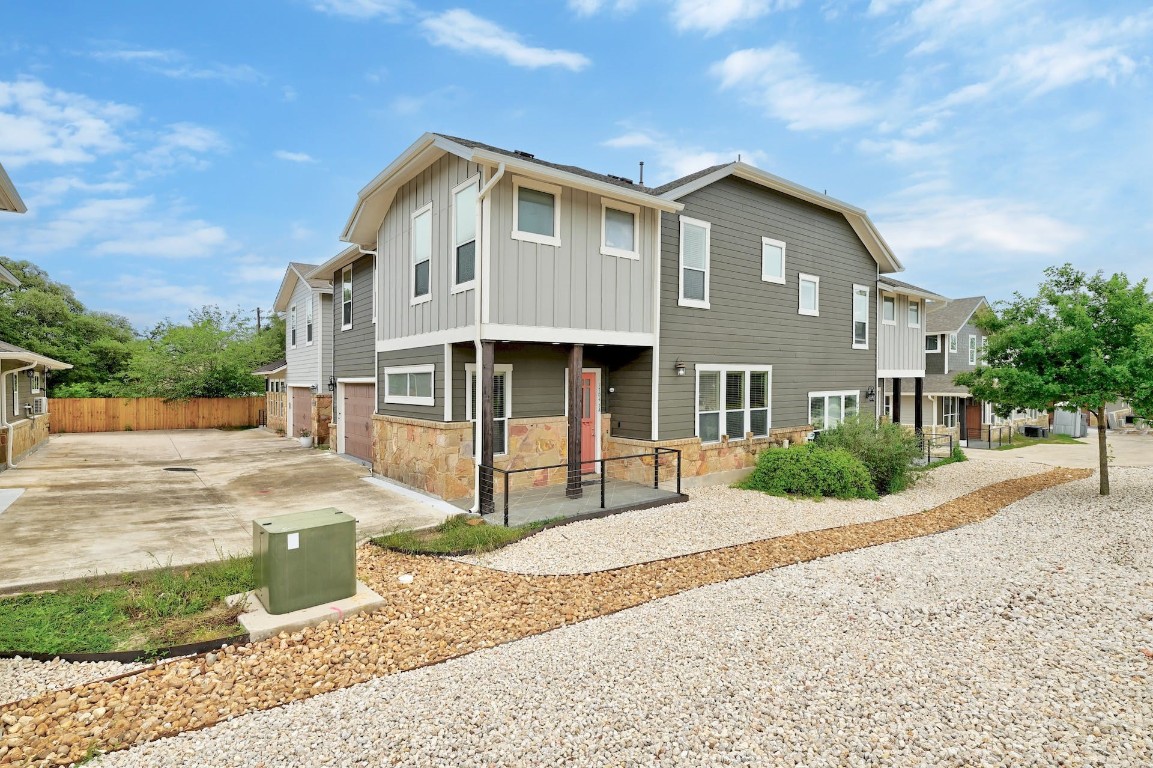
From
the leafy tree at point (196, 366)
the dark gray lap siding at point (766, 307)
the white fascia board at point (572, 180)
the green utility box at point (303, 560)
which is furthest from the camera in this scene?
the leafy tree at point (196, 366)

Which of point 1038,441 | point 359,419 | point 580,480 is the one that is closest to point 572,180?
point 580,480

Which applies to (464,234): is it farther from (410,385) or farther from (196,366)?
(196,366)

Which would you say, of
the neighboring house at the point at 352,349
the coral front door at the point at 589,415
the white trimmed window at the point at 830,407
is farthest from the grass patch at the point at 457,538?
the white trimmed window at the point at 830,407

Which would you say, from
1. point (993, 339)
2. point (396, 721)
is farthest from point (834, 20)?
point (396, 721)

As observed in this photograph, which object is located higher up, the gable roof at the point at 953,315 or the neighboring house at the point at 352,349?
the gable roof at the point at 953,315

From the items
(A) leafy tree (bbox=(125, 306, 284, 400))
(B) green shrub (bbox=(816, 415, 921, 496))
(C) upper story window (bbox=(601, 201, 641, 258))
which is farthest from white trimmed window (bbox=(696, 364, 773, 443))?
(A) leafy tree (bbox=(125, 306, 284, 400))

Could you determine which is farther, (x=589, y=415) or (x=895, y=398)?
(x=895, y=398)

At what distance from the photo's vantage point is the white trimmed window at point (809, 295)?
1391 centimetres

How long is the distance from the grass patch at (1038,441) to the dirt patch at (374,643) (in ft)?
65.4

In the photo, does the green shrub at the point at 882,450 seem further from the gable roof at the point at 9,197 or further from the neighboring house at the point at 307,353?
the neighboring house at the point at 307,353

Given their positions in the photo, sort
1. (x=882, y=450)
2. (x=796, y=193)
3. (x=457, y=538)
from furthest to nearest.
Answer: (x=796, y=193)
(x=882, y=450)
(x=457, y=538)

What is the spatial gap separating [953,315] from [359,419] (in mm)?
26455

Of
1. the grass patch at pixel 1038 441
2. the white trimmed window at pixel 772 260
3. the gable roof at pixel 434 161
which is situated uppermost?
the gable roof at pixel 434 161

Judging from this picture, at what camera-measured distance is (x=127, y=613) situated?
4.81m
